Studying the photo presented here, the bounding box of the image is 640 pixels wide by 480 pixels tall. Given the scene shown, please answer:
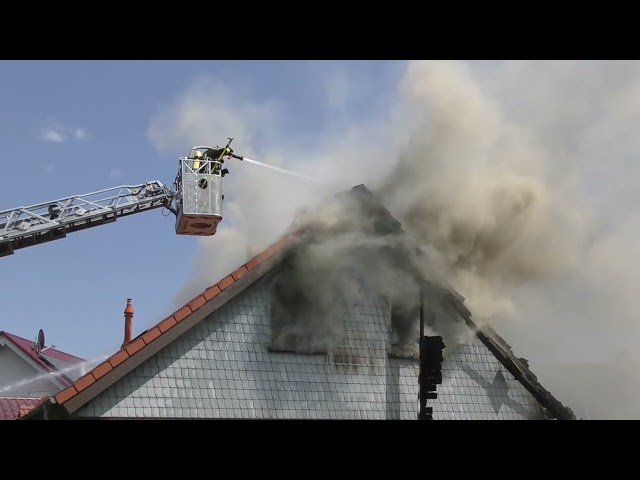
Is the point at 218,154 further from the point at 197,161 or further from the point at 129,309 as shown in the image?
the point at 129,309

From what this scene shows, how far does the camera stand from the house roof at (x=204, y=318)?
38.0 ft

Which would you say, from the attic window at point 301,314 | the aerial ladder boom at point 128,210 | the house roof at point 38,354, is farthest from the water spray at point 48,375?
the attic window at point 301,314

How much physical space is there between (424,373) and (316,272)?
102 inches

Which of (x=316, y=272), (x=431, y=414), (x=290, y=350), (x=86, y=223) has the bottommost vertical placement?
(x=431, y=414)

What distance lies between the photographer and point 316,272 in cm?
1375

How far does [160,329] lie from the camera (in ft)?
40.1

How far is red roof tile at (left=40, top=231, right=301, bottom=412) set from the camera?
11.6 m

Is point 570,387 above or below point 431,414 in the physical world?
above

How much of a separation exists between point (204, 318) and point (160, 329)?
78 centimetres

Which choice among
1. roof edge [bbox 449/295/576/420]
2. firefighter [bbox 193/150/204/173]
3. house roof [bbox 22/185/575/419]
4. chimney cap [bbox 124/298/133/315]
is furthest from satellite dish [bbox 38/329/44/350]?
roof edge [bbox 449/295/576/420]
